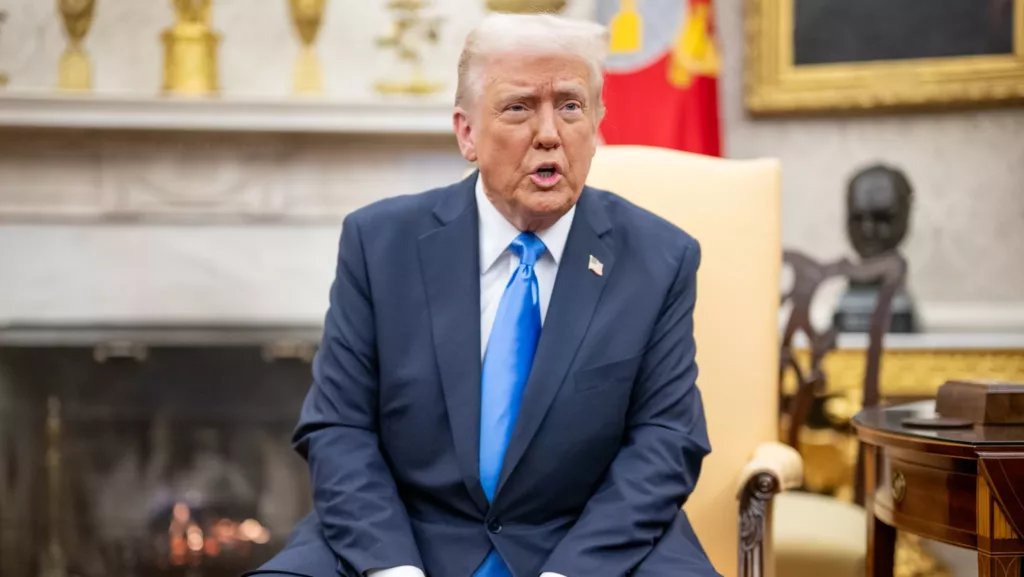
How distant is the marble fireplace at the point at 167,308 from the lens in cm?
402

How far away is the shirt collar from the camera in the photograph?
1.93 metres

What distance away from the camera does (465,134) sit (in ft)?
6.22

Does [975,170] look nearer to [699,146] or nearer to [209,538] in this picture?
[699,146]

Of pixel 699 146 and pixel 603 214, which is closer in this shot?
pixel 603 214

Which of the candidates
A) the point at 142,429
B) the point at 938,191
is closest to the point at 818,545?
the point at 938,191

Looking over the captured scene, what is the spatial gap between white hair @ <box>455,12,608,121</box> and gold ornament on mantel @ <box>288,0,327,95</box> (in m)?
2.55

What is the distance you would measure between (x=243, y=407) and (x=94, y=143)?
1261 millimetres

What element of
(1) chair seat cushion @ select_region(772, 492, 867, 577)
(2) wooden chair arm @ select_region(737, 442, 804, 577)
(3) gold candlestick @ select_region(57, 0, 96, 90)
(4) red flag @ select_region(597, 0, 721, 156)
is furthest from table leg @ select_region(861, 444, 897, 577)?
(3) gold candlestick @ select_region(57, 0, 96, 90)

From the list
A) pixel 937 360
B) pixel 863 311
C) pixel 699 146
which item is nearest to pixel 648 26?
pixel 699 146

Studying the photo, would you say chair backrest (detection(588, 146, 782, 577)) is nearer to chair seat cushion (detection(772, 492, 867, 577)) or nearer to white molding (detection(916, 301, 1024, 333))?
chair seat cushion (detection(772, 492, 867, 577))

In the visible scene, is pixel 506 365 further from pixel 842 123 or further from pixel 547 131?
pixel 842 123

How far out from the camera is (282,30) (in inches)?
173

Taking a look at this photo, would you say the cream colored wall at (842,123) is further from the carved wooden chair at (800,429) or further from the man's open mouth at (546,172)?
the man's open mouth at (546,172)

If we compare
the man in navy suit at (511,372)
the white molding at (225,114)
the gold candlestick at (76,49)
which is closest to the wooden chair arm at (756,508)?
the man in navy suit at (511,372)
